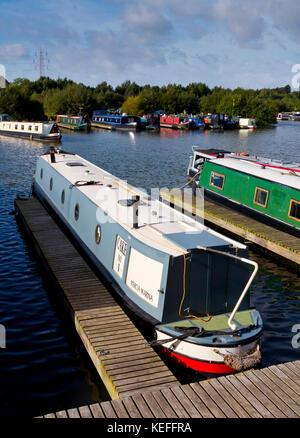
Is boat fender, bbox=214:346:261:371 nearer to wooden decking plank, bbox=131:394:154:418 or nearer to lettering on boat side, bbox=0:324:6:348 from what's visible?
wooden decking plank, bbox=131:394:154:418

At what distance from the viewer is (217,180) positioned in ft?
86.6

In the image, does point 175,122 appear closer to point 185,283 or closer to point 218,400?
point 185,283

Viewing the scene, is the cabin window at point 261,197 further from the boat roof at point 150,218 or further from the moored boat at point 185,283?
the moored boat at point 185,283

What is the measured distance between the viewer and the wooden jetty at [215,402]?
8219mm

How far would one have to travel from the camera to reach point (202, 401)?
339 inches

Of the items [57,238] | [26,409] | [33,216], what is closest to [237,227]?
[57,238]

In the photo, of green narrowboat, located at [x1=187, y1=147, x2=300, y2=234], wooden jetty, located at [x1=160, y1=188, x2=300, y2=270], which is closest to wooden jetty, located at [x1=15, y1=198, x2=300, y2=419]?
wooden jetty, located at [x1=160, y1=188, x2=300, y2=270]

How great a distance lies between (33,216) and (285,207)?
13.5 meters

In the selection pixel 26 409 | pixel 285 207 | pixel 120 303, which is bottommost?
pixel 26 409

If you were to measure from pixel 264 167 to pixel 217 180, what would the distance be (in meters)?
→ 3.86

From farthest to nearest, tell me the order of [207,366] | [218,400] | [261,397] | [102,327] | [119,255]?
[119,255] → [102,327] → [207,366] → [261,397] → [218,400]

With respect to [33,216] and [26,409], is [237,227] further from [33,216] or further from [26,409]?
[26,409]
